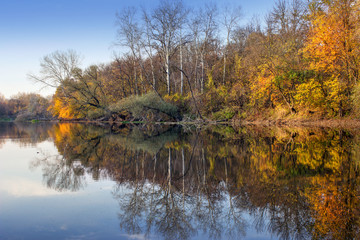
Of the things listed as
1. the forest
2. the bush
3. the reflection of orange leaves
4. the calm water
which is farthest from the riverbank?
the bush

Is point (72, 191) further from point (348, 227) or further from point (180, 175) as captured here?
point (348, 227)

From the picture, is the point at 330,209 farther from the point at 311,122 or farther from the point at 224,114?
the point at 224,114

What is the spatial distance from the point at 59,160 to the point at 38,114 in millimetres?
55633

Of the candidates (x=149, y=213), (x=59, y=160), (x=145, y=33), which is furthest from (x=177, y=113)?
(x=149, y=213)

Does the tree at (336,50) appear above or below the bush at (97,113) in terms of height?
above

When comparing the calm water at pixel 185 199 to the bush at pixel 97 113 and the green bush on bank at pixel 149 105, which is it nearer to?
the green bush on bank at pixel 149 105

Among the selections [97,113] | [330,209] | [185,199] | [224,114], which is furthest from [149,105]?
[330,209]

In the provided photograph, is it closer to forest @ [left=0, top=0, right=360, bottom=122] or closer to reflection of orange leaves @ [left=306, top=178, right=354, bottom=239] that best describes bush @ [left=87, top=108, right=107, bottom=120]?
forest @ [left=0, top=0, right=360, bottom=122]

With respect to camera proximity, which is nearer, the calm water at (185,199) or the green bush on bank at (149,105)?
the calm water at (185,199)

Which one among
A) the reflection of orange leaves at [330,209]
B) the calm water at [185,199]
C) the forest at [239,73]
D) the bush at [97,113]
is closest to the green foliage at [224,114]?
the forest at [239,73]

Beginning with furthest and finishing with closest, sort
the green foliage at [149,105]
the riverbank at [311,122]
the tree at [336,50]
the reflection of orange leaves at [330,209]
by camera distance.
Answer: the green foliage at [149,105] → the tree at [336,50] → the riverbank at [311,122] → the reflection of orange leaves at [330,209]

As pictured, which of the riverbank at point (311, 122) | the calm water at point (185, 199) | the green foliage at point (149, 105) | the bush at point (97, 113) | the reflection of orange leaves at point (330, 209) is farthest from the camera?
the bush at point (97, 113)

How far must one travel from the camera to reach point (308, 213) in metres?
3.41

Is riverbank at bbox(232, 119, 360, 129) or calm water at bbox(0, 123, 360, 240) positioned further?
riverbank at bbox(232, 119, 360, 129)
